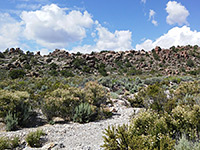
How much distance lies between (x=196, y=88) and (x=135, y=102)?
394cm

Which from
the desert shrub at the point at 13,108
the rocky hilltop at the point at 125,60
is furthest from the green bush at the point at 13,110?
the rocky hilltop at the point at 125,60

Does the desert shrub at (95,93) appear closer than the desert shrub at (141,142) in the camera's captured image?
No

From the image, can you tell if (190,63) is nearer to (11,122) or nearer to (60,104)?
Result: (60,104)

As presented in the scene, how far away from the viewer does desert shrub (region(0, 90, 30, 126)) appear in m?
6.34

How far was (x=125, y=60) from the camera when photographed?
51.6m

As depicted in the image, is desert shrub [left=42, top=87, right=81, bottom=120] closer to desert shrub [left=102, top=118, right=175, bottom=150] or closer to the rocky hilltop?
desert shrub [left=102, top=118, right=175, bottom=150]

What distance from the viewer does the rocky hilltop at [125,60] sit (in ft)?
133

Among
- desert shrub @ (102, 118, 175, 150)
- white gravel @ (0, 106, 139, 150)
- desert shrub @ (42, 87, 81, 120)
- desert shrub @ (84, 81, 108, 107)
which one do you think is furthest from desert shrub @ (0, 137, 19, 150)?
desert shrub @ (84, 81, 108, 107)

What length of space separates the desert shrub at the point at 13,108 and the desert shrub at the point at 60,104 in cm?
86

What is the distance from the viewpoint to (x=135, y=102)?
1061cm

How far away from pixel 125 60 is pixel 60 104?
150ft

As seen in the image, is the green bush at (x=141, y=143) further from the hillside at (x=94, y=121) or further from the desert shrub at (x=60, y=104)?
the desert shrub at (x=60, y=104)

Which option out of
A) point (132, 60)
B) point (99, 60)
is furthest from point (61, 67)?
point (132, 60)

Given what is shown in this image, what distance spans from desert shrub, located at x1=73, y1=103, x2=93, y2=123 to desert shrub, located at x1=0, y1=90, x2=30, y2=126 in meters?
2.08
